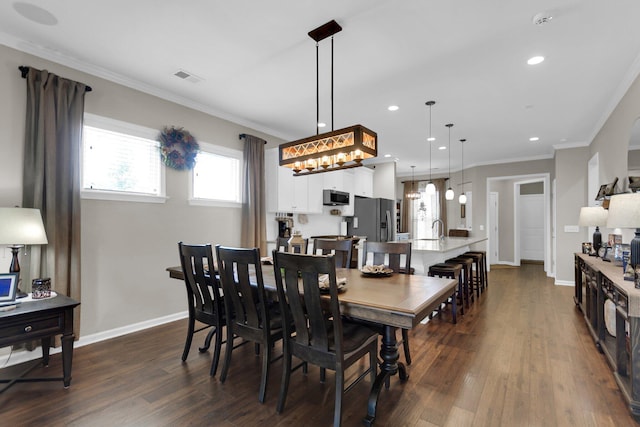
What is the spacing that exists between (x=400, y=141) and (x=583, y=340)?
4.01m

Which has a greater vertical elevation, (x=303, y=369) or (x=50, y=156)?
(x=50, y=156)

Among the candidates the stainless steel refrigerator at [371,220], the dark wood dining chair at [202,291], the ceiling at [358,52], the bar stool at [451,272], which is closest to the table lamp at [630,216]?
the ceiling at [358,52]

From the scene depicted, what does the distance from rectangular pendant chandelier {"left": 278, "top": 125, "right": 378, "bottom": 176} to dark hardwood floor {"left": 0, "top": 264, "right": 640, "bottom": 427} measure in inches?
71.2

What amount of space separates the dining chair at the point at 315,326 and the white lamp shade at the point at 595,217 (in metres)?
3.73

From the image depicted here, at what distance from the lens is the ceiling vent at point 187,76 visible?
330 centimetres

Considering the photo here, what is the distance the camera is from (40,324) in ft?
7.39

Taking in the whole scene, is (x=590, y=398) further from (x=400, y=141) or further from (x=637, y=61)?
(x=400, y=141)

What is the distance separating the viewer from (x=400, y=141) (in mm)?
5965

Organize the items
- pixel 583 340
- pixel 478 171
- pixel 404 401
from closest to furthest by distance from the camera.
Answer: pixel 404 401 → pixel 583 340 → pixel 478 171

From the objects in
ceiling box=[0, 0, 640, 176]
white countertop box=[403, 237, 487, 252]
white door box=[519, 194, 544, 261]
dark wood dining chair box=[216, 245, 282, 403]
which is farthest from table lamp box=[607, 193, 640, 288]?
white door box=[519, 194, 544, 261]

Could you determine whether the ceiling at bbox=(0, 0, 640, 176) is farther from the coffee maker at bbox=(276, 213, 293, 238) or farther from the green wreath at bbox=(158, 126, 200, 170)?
the coffee maker at bbox=(276, 213, 293, 238)

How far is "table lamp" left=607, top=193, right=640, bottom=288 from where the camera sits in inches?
89.9

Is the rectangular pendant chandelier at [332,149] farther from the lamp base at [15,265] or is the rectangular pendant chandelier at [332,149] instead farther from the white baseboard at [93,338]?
the white baseboard at [93,338]

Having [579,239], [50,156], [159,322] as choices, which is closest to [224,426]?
[159,322]
